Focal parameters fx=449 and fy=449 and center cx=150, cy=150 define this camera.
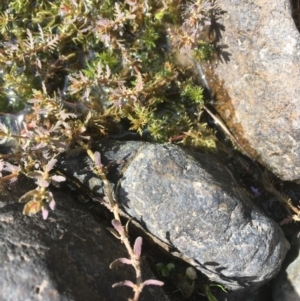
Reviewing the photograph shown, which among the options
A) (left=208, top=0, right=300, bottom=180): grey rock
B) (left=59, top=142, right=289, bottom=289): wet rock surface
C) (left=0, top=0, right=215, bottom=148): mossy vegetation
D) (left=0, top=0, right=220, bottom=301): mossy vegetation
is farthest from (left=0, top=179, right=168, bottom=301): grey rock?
(left=208, top=0, right=300, bottom=180): grey rock

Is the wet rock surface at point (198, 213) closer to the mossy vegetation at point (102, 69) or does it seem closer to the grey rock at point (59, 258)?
the grey rock at point (59, 258)

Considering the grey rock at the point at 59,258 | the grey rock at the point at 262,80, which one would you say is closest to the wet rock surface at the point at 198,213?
the grey rock at the point at 59,258

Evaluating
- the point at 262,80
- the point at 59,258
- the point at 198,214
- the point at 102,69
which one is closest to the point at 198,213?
the point at 198,214

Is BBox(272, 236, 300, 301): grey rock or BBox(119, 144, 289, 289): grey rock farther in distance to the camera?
BBox(272, 236, 300, 301): grey rock

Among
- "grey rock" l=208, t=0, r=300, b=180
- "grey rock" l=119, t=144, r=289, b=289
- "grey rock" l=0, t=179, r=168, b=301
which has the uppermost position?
"grey rock" l=208, t=0, r=300, b=180

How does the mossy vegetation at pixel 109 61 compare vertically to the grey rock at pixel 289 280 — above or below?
above

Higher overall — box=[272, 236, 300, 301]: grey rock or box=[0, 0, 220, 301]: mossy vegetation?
box=[0, 0, 220, 301]: mossy vegetation

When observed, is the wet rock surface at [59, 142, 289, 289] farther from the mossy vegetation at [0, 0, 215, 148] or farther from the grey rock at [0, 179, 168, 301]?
the mossy vegetation at [0, 0, 215, 148]

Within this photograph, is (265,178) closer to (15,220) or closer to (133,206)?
(133,206)

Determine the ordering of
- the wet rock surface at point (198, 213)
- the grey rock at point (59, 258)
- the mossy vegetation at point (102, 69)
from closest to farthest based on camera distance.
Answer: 1. the grey rock at point (59, 258)
2. the wet rock surface at point (198, 213)
3. the mossy vegetation at point (102, 69)
